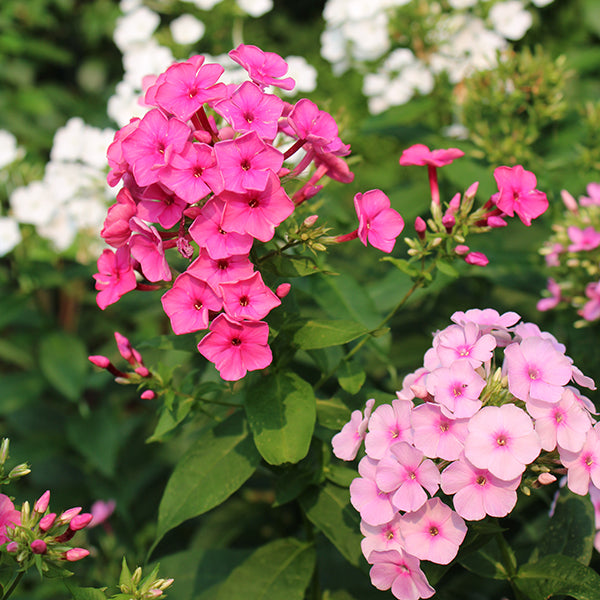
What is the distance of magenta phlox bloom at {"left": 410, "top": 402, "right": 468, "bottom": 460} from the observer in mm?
1016

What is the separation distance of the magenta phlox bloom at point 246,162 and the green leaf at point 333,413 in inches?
20.8

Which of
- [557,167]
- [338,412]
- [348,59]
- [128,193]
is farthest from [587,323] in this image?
[348,59]

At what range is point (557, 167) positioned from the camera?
2092 mm

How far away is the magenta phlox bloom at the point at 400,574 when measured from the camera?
104 cm

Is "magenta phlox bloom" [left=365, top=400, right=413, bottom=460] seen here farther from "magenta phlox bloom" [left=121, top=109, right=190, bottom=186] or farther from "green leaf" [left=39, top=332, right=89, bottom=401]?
"green leaf" [left=39, top=332, right=89, bottom=401]

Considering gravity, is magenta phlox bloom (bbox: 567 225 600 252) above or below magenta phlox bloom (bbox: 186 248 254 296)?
below

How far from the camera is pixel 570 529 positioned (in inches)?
51.0

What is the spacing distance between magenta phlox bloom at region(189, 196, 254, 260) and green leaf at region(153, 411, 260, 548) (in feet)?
1.53

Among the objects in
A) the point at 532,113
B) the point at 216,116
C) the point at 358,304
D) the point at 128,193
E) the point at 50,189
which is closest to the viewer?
the point at 128,193

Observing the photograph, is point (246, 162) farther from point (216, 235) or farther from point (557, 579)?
point (557, 579)

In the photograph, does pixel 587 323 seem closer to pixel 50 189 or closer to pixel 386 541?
pixel 386 541

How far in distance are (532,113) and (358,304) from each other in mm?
899

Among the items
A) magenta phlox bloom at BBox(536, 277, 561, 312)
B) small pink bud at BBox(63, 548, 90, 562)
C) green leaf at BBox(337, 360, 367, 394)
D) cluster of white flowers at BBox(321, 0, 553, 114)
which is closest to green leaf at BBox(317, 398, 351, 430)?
green leaf at BBox(337, 360, 367, 394)

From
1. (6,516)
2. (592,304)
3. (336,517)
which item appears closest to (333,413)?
(336,517)
